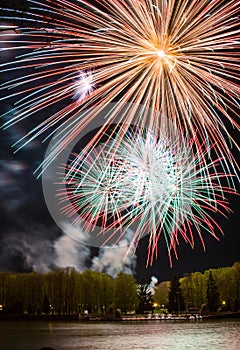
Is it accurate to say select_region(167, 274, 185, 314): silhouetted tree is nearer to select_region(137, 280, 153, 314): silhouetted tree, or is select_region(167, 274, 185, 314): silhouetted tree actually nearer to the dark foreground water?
select_region(137, 280, 153, 314): silhouetted tree

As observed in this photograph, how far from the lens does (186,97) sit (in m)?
12.2

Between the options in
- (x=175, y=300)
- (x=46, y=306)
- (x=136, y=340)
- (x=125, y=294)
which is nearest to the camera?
(x=136, y=340)

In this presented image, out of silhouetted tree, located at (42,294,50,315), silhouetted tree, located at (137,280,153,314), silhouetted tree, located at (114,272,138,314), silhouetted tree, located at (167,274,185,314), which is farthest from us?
silhouetted tree, located at (137,280,153,314)

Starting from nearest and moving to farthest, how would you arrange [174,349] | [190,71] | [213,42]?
[213,42] < [190,71] < [174,349]

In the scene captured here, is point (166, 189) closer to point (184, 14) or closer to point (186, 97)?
point (186, 97)

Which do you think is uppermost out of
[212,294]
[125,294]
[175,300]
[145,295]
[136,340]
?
[145,295]

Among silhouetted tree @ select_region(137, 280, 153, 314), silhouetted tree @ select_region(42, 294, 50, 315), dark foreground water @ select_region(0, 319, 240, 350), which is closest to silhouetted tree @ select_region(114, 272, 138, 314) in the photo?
silhouetted tree @ select_region(137, 280, 153, 314)

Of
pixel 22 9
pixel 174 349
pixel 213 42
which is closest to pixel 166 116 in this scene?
pixel 213 42

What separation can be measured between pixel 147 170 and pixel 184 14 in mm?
5232

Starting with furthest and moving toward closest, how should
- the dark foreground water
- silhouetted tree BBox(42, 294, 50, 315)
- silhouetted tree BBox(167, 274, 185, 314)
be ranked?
1. silhouetted tree BBox(167, 274, 185, 314)
2. silhouetted tree BBox(42, 294, 50, 315)
3. the dark foreground water

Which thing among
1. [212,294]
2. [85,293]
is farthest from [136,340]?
[85,293]

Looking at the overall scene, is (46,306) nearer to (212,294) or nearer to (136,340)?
(212,294)

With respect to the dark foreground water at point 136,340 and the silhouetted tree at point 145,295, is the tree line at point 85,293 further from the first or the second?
the dark foreground water at point 136,340

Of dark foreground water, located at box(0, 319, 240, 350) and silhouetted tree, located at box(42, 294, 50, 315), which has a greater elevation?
silhouetted tree, located at box(42, 294, 50, 315)
